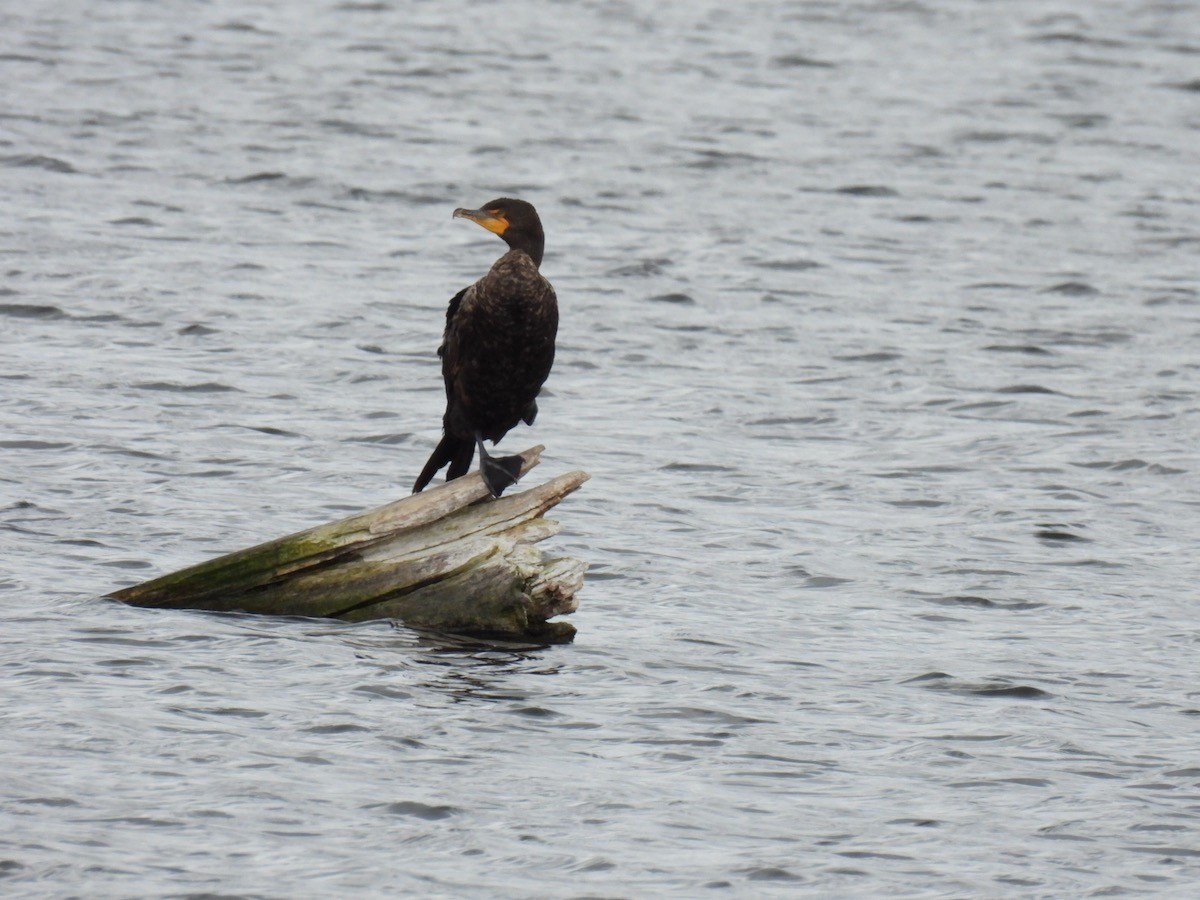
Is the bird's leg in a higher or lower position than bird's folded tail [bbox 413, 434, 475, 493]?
higher

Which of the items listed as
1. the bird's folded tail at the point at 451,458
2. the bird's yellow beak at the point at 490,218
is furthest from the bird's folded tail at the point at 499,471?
the bird's yellow beak at the point at 490,218

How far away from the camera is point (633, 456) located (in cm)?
1277

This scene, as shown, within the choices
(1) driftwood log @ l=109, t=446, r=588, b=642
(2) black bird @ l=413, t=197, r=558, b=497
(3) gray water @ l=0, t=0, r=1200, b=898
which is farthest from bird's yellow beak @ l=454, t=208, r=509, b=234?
(3) gray water @ l=0, t=0, r=1200, b=898

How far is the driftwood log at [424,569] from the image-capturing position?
847 centimetres

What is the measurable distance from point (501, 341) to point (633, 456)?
4.01 metres

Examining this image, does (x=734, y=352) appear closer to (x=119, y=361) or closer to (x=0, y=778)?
(x=119, y=361)

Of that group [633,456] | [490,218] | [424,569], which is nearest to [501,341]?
[490,218]

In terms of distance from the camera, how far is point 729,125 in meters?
24.7

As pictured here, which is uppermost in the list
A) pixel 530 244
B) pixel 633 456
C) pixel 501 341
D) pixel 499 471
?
pixel 530 244

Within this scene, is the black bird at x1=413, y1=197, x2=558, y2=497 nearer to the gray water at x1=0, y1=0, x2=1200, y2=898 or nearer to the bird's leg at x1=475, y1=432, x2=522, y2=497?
the bird's leg at x1=475, y1=432, x2=522, y2=497

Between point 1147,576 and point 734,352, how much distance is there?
18.1 ft

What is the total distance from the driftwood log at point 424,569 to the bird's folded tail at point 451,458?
27.9 inches

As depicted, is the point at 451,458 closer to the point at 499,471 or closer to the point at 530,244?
the point at 499,471

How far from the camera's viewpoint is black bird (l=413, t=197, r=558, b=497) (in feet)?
29.0
